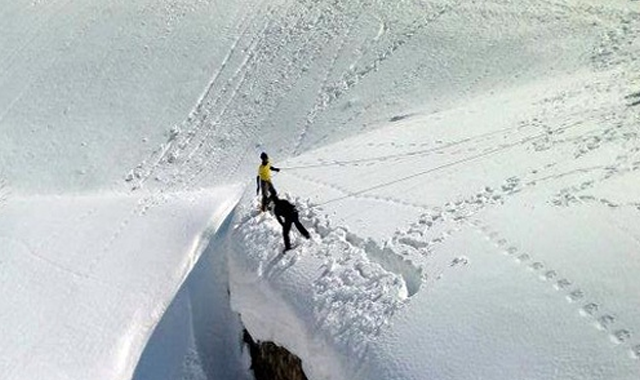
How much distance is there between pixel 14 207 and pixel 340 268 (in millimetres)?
15613

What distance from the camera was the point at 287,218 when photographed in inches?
663

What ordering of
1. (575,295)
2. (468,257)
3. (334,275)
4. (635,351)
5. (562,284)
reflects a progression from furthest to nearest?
(334,275)
(468,257)
(562,284)
(575,295)
(635,351)

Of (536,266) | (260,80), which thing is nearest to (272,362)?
(536,266)

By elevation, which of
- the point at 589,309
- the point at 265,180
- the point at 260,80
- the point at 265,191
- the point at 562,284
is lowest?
the point at 589,309

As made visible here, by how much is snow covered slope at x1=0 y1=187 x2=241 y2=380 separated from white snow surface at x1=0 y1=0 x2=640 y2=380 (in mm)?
65

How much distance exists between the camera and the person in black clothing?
1666cm

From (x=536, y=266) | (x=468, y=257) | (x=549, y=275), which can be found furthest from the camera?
(x=468, y=257)

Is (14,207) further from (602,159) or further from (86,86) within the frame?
(602,159)

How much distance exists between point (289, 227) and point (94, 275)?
A: 7.83 metres

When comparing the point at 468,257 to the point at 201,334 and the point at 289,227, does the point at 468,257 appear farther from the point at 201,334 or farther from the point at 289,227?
the point at 201,334

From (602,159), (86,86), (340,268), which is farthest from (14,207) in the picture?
(602,159)

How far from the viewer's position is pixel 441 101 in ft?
89.7

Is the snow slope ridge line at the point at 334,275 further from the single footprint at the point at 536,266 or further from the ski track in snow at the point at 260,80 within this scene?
the ski track in snow at the point at 260,80

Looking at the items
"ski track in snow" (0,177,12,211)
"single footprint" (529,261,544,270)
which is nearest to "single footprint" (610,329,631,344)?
"single footprint" (529,261,544,270)
